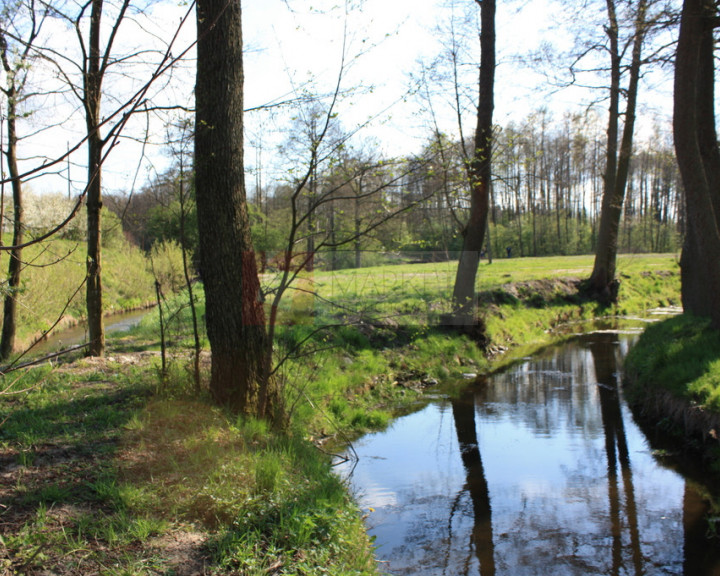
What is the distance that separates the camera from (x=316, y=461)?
17.5 feet

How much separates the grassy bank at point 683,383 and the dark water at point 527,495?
404 millimetres

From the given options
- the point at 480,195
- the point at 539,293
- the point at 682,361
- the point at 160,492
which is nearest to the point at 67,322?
the point at 480,195

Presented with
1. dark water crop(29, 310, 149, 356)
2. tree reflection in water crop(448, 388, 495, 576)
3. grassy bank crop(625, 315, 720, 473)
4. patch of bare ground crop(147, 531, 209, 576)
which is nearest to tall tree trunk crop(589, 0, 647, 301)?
grassy bank crop(625, 315, 720, 473)

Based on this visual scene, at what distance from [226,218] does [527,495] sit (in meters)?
4.10

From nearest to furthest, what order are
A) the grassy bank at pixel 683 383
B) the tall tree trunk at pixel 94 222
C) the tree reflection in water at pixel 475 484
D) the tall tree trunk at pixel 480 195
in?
1. the tree reflection in water at pixel 475 484
2. the grassy bank at pixel 683 383
3. the tall tree trunk at pixel 94 222
4. the tall tree trunk at pixel 480 195

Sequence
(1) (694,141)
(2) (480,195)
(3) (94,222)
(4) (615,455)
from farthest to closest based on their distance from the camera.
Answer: (2) (480,195), (1) (694,141), (3) (94,222), (4) (615,455)

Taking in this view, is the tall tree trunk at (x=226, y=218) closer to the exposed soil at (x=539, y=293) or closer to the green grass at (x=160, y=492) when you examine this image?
the green grass at (x=160, y=492)

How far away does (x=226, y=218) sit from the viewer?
548 cm

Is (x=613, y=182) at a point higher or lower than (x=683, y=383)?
higher

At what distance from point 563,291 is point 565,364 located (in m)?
7.30

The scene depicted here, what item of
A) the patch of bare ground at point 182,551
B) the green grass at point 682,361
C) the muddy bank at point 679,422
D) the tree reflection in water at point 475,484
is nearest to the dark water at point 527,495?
the tree reflection in water at point 475,484

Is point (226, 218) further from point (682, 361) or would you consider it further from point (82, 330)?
point (82, 330)

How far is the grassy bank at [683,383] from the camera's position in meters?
6.56

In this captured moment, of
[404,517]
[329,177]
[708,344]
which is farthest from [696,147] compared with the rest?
[404,517]
